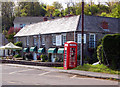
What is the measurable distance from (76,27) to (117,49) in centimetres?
1093

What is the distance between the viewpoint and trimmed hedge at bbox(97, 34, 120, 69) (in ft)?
56.5

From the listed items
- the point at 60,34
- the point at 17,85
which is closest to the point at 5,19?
the point at 60,34

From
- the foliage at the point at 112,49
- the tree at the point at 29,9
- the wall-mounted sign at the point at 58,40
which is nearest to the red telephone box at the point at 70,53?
the foliage at the point at 112,49

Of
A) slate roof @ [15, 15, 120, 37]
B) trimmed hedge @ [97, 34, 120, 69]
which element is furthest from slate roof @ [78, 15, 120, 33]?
trimmed hedge @ [97, 34, 120, 69]

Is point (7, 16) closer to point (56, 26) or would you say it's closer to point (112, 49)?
point (56, 26)

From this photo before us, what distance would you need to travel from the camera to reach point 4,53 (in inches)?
1884

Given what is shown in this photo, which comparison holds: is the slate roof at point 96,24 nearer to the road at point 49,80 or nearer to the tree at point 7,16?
the road at point 49,80

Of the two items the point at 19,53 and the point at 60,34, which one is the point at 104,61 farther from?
the point at 19,53

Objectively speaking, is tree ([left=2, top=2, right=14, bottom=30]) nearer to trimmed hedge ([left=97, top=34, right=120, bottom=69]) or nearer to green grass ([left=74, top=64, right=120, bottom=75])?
green grass ([left=74, top=64, right=120, bottom=75])

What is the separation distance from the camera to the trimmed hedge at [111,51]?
17219 millimetres

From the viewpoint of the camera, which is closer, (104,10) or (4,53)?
(4,53)

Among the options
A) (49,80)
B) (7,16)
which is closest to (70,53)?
(49,80)

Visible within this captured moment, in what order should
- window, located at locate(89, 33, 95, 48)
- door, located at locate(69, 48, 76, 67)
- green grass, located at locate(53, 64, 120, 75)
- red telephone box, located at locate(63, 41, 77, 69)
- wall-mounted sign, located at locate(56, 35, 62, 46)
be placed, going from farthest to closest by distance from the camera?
1. wall-mounted sign, located at locate(56, 35, 62, 46)
2. window, located at locate(89, 33, 95, 48)
3. door, located at locate(69, 48, 76, 67)
4. red telephone box, located at locate(63, 41, 77, 69)
5. green grass, located at locate(53, 64, 120, 75)

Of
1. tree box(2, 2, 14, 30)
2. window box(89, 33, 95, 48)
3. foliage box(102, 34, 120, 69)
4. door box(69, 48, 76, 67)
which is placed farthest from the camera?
tree box(2, 2, 14, 30)
